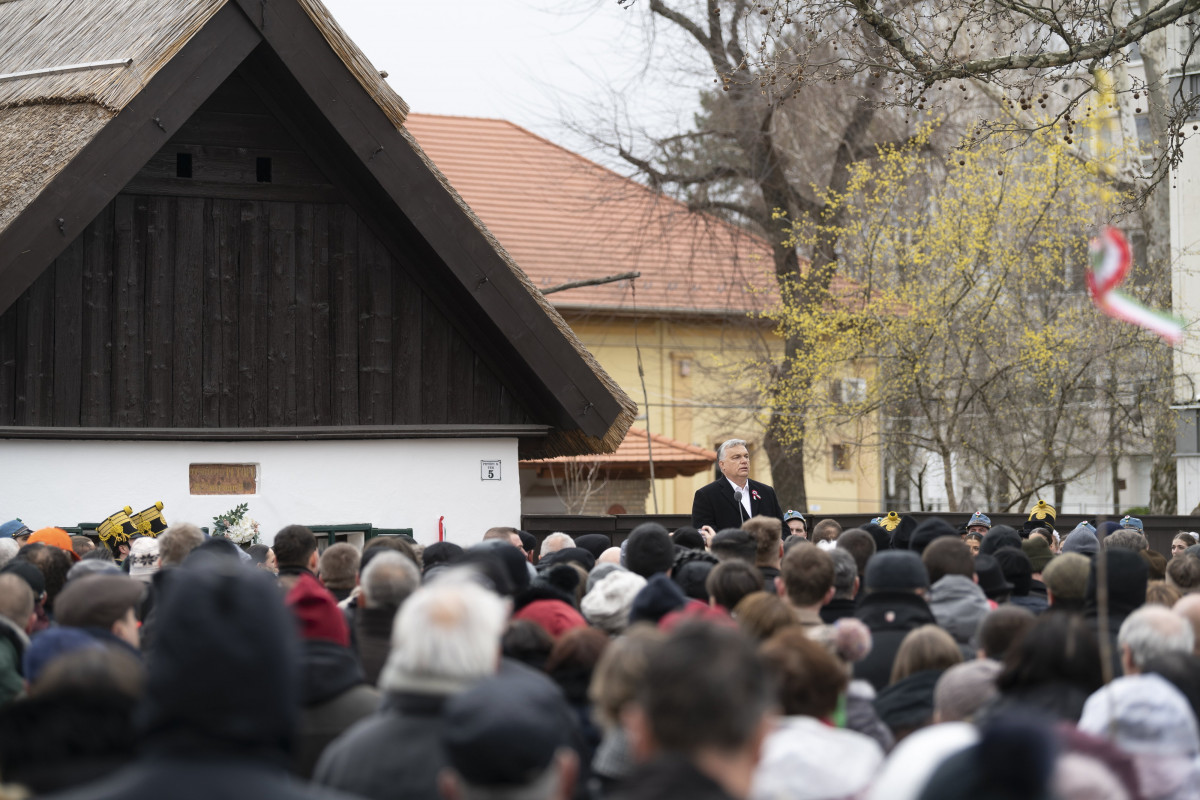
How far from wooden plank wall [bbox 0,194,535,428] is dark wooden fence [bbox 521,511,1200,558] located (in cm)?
240

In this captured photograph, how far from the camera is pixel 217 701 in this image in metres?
2.61

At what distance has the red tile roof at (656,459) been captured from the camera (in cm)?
2753

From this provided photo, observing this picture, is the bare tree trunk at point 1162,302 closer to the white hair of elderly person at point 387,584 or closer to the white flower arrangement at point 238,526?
the white flower arrangement at point 238,526

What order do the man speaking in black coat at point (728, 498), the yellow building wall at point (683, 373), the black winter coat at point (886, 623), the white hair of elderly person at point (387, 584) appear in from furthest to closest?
the yellow building wall at point (683, 373)
the man speaking in black coat at point (728, 498)
the black winter coat at point (886, 623)
the white hair of elderly person at point (387, 584)

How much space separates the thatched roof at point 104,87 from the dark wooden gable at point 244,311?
69cm

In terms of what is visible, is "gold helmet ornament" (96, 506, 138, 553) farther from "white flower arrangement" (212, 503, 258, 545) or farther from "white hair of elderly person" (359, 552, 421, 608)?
"white hair of elderly person" (359, 552, 421, 608)

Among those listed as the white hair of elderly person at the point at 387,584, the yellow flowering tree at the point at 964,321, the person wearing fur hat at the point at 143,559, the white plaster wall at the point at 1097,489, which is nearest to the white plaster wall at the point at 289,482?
the person wearing fur hat at the point at 143,559

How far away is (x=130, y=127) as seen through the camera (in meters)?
10.9


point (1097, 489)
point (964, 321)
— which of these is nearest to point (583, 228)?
point (964, 321)

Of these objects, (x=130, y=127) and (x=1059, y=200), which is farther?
(x=1059, y=200)

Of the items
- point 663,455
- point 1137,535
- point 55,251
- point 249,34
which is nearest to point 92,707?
point 1137,535

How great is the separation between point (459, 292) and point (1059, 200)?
14571mm

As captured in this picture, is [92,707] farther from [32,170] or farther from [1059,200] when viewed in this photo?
[1059,200]

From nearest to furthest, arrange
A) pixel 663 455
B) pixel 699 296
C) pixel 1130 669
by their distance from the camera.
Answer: pixel 1130 669, pixel 663 455, pixel 699 296
